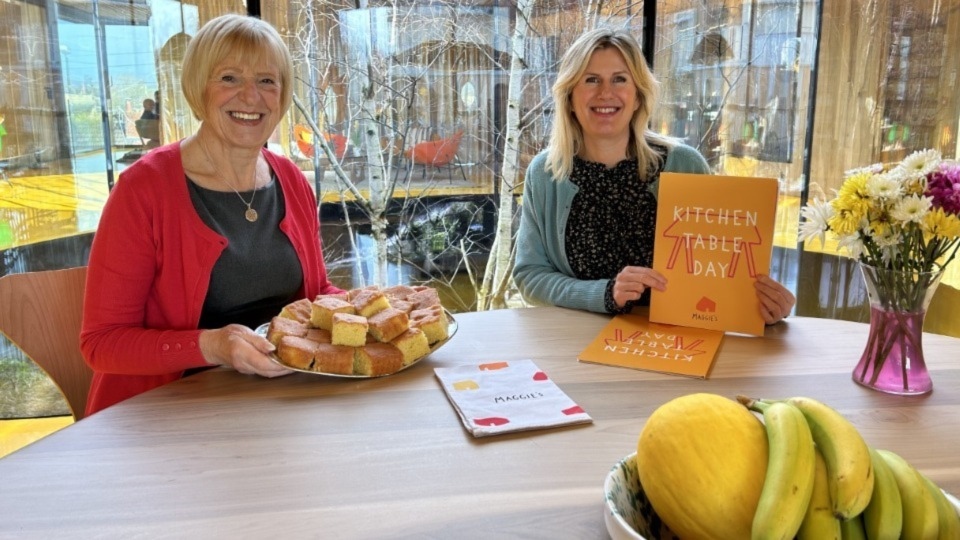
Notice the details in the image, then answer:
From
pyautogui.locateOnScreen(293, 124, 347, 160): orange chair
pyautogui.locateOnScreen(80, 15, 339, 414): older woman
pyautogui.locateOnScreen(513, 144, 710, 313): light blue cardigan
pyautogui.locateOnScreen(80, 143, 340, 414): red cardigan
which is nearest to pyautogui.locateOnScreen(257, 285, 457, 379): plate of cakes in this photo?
pyautogui.locateOnScreen(80, 15, 339, 414): older woman

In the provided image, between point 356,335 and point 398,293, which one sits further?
point 398,293

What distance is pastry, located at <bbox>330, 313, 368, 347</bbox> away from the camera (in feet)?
4.24

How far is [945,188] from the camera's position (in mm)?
1021

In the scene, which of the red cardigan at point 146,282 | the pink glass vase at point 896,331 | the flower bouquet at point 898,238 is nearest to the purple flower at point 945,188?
the flower bouquet at point 898,238

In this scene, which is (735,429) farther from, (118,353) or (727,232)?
(118,353)

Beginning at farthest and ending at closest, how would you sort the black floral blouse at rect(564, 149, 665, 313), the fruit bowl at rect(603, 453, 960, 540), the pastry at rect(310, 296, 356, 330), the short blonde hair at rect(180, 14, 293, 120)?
the black floral blouse at rect(564, 149, 665, 313) → the short blonde hair at rect(180, 14, 293, 120) → the pastry at rect(310, 296, 356, 330) → the fruit bowl at rect(603, 453, 960, 540)

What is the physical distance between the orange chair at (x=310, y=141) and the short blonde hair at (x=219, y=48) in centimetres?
132

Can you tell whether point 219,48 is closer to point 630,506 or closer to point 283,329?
point 283,329

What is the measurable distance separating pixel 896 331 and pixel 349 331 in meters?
0.96

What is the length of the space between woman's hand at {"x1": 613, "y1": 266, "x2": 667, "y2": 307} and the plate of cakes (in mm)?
410

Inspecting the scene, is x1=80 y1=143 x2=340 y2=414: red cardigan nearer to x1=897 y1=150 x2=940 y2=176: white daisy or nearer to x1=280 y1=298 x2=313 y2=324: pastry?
x1=280 y1=298 x2=313 y2=324: pastry

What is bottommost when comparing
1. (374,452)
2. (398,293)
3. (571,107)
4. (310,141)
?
(374,452)

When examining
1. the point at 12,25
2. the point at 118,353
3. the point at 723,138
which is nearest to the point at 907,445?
the point at 118,353

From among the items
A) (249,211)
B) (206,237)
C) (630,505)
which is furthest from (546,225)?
(630,505)
